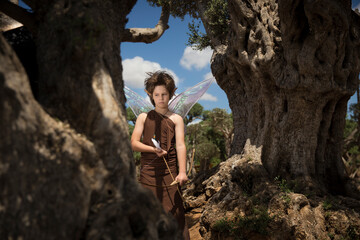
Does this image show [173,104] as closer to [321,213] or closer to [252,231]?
[252,231]

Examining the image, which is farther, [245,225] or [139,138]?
[245,225]

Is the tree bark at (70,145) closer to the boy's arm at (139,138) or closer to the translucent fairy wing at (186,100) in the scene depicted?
the boy's arm at (139,138)

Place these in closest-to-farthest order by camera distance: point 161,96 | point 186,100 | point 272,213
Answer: point 161,96 < point 186,100 < point 272,213

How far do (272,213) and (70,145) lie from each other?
5300 millimetres

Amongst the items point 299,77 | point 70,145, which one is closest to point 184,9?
point 299,77

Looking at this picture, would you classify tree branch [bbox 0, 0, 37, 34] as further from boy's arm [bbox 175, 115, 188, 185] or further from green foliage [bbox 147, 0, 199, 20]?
green foliage [bbox 147, 0, 199, 20]

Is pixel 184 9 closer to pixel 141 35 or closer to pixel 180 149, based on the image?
pixel 141 35

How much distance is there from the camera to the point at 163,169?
326 cm

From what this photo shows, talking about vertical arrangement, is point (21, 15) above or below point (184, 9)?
below

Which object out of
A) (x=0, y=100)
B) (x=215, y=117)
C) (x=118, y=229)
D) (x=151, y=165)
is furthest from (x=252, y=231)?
(x=215, y=117)

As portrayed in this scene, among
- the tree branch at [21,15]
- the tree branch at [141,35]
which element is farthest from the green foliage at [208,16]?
the tree branch at [21,15]

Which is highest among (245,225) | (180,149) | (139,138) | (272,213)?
(139,138)

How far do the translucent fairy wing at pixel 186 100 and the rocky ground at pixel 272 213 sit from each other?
299 cm

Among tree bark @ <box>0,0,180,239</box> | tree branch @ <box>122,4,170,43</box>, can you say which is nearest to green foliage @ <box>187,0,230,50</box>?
tree branch @ <box>122,4,170,43</box>
